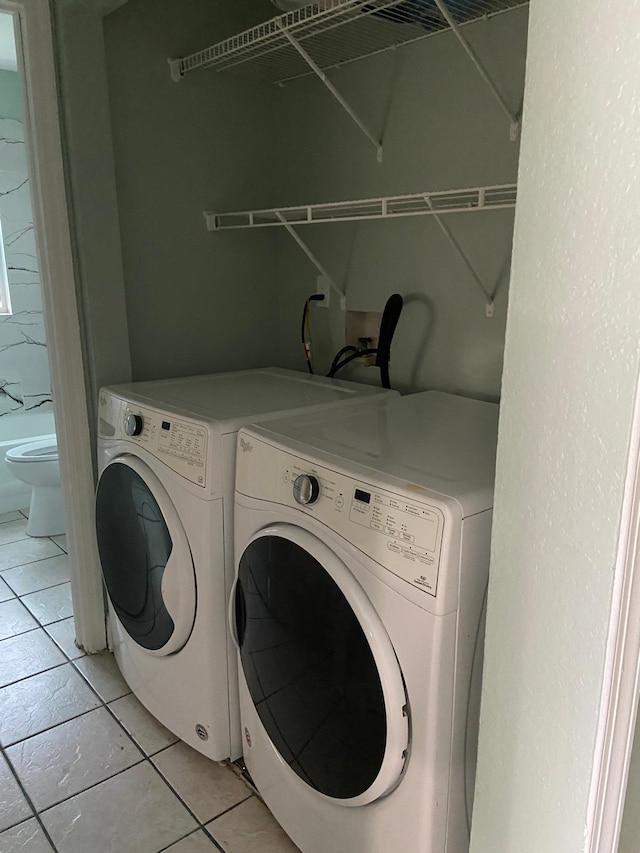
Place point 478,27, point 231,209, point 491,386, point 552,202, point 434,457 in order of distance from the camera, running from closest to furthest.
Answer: point 552,202 → point 434,457 → point 478,27 → point 491,386 → point 231,209

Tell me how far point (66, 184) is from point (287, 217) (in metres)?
0.71

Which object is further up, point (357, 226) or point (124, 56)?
point (124, 56)

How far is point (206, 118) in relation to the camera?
2.09m

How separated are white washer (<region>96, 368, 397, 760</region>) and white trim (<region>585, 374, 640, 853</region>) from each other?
96 cm

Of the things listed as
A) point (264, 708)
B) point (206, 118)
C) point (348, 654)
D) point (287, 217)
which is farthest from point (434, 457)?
point (206, 118)

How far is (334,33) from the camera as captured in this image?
67.4 inches

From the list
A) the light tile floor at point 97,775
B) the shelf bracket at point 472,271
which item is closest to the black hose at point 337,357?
the shelf bracket at point 472,271

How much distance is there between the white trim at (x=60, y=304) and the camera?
5.65ft

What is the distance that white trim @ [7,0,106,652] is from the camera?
5.65 ft

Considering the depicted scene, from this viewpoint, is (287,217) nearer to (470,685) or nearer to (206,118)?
(206,118)

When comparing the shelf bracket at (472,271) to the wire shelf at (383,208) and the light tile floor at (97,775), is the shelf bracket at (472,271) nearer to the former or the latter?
the wire shelf at (383,208)

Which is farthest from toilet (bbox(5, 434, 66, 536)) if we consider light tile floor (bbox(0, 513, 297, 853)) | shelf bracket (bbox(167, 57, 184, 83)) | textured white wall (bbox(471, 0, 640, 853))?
textured white wall (bbox(471, 0, 640, 853))

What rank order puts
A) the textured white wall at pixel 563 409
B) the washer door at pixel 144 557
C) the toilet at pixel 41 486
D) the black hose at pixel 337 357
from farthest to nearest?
1. the toilet at pixel 41 486
2. the black hose at pixel 337 357
3. the washer door at pixel 144 557
4. the textured white wall at pixel 563 409

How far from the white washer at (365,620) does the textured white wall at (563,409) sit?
0.68 ft
